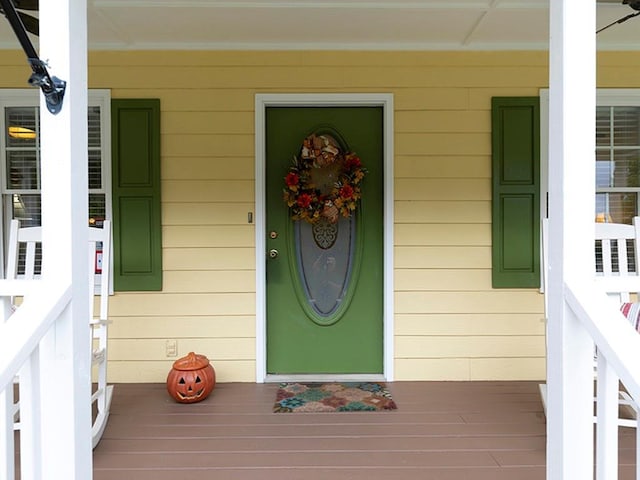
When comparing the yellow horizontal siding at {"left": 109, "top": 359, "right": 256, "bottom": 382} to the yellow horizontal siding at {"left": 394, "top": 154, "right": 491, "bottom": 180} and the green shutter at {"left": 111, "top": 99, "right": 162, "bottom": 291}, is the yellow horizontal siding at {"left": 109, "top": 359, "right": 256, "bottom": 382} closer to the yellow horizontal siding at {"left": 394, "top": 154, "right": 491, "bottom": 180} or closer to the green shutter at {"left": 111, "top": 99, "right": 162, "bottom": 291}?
the green shutter at {"left": 111, "top": 99, "right": 162, "bottom": 291}

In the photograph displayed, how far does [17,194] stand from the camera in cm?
297

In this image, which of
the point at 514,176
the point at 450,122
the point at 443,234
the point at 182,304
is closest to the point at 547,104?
the point at 514,176

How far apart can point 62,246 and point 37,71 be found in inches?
17.5

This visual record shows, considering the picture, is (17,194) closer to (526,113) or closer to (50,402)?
(50,402)

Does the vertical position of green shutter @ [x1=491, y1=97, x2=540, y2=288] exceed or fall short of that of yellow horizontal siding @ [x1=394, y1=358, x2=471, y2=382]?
it exceeds it

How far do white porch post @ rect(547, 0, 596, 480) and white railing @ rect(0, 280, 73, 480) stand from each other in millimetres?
1311

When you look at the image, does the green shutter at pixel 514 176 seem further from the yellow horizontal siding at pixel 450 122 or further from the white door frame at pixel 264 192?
the white door frame at pixel 264 192

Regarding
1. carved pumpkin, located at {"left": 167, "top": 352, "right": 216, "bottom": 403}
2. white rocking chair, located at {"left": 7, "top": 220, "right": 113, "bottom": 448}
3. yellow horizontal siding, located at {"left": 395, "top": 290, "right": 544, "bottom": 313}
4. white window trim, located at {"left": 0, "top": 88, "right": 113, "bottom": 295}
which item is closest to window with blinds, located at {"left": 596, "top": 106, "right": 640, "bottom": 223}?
yellow horizontal siding, located at {"left": 395, "top": 290, "right": 544, "bottom": 313}

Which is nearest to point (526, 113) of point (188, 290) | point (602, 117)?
point (602, 117)

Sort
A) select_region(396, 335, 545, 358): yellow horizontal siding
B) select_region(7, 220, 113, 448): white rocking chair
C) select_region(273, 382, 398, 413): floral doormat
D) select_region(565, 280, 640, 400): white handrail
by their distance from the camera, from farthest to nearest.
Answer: select_region(396, 335, 545, 358): yellow horizontal siding, select_region(273, 382, 398, 413): floral doormat, select_region(7, 220, 113, 448): white rocking chair, select_region(565, 280, 640, 400): white handrail

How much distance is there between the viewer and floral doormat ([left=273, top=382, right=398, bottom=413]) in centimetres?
259

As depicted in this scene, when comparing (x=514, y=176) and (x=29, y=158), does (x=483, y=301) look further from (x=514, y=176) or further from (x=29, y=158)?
(x=29, y=158)

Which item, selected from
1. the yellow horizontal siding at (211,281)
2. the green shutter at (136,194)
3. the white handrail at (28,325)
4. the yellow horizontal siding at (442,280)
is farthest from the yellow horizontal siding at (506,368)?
the white handrail at (28,325)

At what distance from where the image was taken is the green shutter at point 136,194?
9.64ft
